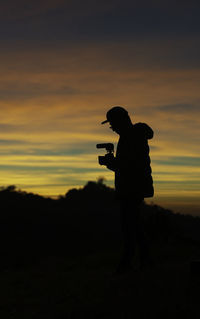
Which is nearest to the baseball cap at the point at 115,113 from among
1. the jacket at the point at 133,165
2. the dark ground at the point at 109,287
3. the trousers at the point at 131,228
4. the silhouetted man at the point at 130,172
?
the silhouetted man at the point at 130,172

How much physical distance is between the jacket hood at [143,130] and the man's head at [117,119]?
0.68 ft

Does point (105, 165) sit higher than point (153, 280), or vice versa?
point (105, 165)

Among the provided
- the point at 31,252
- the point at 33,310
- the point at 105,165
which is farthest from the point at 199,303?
the point at 31,252

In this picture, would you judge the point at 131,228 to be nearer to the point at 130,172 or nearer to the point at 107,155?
the point at 130,172

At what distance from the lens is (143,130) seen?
8.80m

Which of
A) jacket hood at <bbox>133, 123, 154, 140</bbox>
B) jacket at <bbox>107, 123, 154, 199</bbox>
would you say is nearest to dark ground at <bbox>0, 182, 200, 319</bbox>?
jacket at <bbox>107, 123, 154, 199</bbox>

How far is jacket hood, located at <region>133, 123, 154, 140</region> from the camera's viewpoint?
346 inches

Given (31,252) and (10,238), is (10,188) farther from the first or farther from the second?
(31,252)

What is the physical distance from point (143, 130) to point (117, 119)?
0.52 metres

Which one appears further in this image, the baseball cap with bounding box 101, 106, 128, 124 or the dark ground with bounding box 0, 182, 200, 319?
the baseball cap with bounding box 101, 106, 128, 124

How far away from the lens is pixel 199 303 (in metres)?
6.24

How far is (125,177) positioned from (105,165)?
461 mm

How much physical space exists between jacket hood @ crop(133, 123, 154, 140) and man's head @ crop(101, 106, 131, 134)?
207 millimetres

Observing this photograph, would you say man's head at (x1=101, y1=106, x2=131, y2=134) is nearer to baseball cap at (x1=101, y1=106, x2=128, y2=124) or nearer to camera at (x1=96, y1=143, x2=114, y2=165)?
baseball cap at (x1=101, y1=106, x2=128, y2=124)
